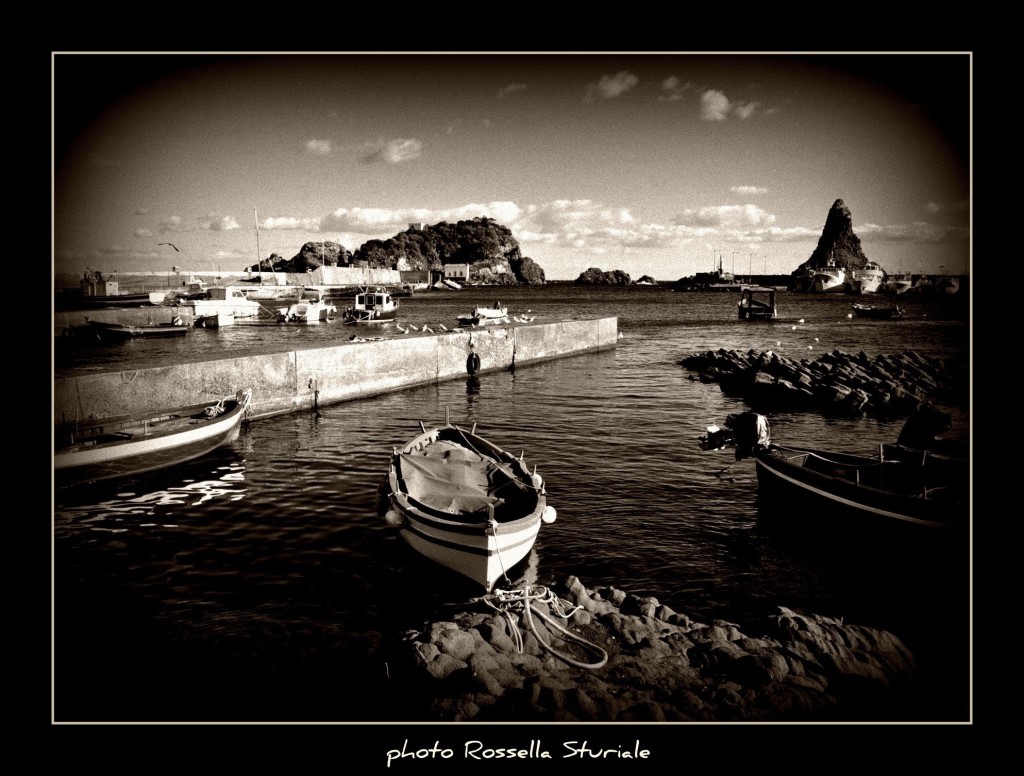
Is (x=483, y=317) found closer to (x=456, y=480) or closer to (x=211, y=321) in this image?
(x=211, y=321)

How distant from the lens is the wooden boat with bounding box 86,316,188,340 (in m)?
35.3

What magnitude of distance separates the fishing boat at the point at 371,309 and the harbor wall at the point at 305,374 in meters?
20.6

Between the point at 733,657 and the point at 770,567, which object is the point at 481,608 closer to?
Answer: the point at 733,657

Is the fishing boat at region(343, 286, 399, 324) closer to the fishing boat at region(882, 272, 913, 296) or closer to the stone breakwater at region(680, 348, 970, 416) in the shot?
the stone breakwater at region(680, 348, 970, 416)

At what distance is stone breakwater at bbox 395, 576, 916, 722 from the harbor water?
444 mm

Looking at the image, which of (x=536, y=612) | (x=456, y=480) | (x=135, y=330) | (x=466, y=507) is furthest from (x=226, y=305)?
(x=536, y=612)

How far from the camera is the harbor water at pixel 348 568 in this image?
6941mm

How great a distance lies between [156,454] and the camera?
13.5 meters

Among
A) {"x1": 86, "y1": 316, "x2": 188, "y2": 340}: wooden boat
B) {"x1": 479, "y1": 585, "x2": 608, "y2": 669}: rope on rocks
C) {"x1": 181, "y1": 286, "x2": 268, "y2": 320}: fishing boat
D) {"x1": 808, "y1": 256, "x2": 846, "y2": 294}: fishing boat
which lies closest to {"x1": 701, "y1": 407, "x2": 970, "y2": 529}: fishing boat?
{"x1": 479, "y1": 585, "x2": 608, "y2": 669}: rope on rocks

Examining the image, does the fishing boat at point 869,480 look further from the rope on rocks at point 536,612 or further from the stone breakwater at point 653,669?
the rope on rocks at point 536,612

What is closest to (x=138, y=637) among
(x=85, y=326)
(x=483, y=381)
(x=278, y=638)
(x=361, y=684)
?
(x=278, y=638)

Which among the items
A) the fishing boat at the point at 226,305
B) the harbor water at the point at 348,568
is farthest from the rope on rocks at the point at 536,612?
the fishing boat at the point at 226,305

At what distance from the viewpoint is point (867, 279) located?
99.0 meters

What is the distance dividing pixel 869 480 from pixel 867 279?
326 ft
